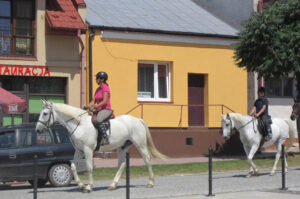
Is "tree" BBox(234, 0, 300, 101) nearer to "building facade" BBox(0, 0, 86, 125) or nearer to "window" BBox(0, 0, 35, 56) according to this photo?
"building facade" BBox(0, 0, 86, 125)

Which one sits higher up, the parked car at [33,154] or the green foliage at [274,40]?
the green foliage at [274,40]

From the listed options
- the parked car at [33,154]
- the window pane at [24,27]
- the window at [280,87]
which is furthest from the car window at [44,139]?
the window at [280,87]

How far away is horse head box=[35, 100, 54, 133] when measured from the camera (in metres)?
13.9

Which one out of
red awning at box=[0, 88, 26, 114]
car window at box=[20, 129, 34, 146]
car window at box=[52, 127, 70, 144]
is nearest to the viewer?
car window at box=[20, 129, 34, 146]

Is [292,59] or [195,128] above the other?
[292,59]

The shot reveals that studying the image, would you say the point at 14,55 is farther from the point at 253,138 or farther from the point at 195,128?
the point at 253,138

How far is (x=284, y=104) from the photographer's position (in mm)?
30000

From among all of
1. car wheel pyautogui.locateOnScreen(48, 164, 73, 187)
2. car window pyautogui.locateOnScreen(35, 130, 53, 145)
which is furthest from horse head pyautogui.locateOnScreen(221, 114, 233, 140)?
car window pyautogui.locateOnScreen(35, 130, 53, 145)

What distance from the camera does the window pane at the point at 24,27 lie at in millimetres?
24391

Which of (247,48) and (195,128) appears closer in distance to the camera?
(247,48)

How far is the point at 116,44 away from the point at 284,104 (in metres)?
9.40

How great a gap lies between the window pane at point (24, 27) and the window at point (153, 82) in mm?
5117

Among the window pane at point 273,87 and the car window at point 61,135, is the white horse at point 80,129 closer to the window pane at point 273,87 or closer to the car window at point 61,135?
the car window at point 61,135

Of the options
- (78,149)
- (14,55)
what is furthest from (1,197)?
(14,55)
